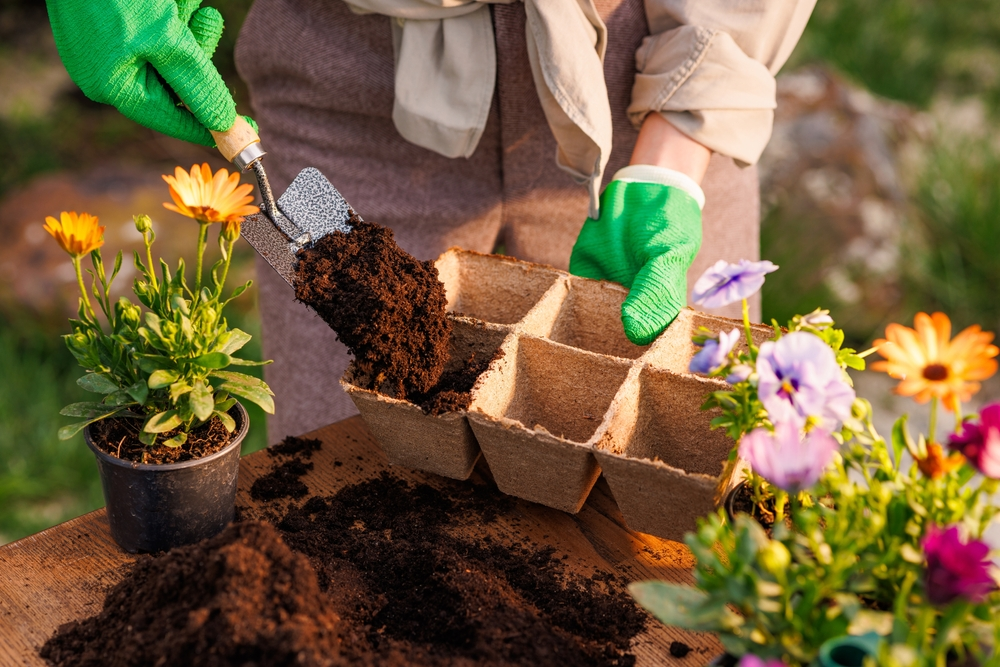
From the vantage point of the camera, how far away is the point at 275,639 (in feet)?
2.51

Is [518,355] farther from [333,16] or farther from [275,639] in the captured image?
[333,16]

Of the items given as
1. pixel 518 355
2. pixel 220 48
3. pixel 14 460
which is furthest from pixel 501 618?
pixel 220 48

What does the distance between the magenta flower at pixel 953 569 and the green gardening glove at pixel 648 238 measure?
60 cm

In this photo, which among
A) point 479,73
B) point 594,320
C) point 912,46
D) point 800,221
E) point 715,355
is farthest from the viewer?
point 912,46

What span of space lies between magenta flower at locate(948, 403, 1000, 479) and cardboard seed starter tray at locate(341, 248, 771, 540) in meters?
0.27

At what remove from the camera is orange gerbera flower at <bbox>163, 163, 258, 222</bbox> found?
952 mm

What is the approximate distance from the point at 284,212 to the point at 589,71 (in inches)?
21.9

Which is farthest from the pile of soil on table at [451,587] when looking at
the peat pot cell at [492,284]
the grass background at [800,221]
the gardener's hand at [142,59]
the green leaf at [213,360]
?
the grass background at [800,221]

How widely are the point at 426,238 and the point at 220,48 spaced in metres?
3.04

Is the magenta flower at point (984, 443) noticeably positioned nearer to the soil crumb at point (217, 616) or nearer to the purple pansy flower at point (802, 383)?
the purple pansy flower at point (802, 383)

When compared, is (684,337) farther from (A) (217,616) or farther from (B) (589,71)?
(A) (217,616)

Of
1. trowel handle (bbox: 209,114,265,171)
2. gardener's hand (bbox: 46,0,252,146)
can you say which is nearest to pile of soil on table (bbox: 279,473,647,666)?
trowel handle (bbox: 209,114,265,171)

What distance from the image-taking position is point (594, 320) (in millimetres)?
1316

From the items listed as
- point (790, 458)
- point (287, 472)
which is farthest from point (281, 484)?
point (790, 458)
